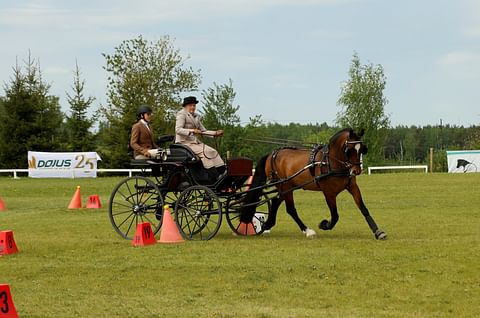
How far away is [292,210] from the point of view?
1457 centimetres

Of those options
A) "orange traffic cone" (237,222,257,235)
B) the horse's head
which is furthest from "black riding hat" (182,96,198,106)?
the horse's head

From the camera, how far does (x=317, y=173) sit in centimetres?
1388

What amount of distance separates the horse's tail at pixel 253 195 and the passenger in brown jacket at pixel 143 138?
5.73ft

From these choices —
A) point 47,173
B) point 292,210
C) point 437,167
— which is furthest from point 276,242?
point 437,167

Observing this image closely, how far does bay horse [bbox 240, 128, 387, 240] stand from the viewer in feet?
44.0

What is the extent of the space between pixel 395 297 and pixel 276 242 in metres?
4.80

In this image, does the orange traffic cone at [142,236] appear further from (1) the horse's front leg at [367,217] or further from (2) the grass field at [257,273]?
(1) the horse's front leg at [367,217]

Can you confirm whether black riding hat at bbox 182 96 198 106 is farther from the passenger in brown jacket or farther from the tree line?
the tree line

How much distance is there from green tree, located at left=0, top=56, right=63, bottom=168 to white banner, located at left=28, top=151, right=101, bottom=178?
6474 millimetres

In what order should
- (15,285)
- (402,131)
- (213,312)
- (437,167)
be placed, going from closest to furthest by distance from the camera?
(213,312) < (15,285) < (437,167) < (402,131)

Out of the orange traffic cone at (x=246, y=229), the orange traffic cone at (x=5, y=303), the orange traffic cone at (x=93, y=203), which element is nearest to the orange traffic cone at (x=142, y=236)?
the orange traffic cone at (x=246, y=229)

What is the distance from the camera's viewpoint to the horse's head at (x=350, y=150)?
43.7 feet

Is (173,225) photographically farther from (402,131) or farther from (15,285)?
(402,131)

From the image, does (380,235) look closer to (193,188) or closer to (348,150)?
(348,150)
